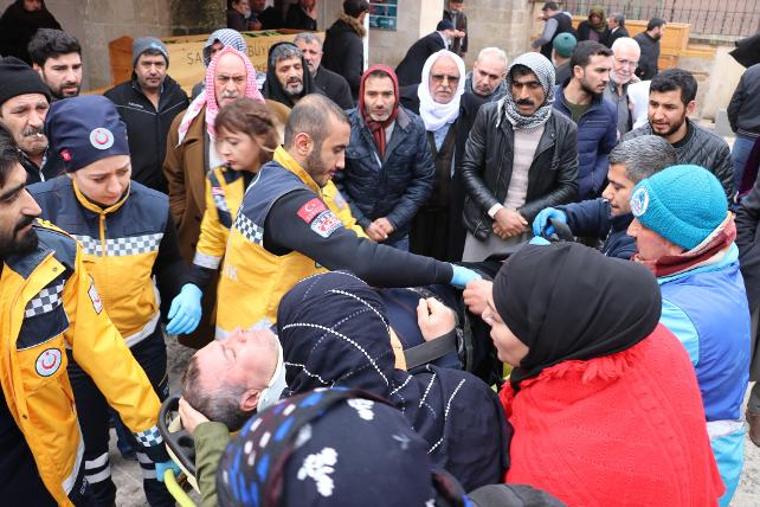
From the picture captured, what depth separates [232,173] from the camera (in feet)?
8.96

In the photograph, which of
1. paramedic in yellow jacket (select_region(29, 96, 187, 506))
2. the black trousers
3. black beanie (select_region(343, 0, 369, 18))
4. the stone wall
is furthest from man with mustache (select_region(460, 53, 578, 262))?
the stone wall

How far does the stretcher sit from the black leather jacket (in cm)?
243

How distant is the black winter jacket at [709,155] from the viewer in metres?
3.26

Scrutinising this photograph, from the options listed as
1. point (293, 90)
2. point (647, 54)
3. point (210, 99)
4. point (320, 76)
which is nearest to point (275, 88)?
point (293, 90)

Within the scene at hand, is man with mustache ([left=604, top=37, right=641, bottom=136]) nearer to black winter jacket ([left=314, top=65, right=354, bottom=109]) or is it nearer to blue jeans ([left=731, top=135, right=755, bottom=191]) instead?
blue jeans ([left=731, top=135, right=755, bottom=191])

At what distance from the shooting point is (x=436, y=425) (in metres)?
1.29

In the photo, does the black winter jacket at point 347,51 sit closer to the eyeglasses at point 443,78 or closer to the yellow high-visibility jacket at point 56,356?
the eyeglasses at point 443,78

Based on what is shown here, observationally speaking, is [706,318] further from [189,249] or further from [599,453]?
[189,249]

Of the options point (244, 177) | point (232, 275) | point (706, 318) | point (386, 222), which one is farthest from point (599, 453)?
point (386, 222)

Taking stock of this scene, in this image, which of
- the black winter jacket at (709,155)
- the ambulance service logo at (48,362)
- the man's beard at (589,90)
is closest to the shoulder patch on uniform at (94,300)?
the ambulance service logo at (48,362)

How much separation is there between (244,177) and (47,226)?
980mm

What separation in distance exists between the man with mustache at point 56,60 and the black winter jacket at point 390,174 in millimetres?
1656

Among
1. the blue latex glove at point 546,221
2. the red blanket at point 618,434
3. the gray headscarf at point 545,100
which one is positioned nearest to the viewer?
the red blanket at point 618,434

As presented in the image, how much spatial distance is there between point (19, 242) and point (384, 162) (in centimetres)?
219
